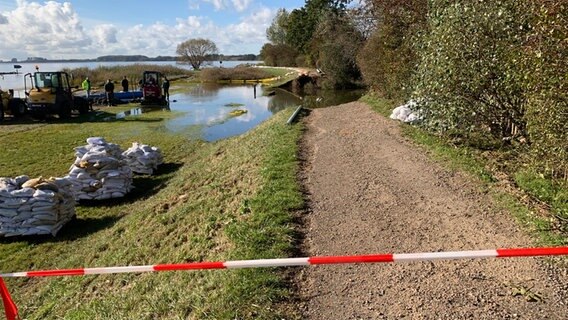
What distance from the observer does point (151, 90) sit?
29828 millimetres

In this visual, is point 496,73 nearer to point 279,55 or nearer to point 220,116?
point 220,116

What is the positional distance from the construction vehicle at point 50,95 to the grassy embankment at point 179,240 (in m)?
9.28

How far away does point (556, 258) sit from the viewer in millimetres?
4461

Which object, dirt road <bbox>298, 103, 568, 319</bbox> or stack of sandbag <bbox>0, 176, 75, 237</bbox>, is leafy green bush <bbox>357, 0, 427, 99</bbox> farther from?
stack of sandbag <bbox>0, 176, 75, 237</bbox>

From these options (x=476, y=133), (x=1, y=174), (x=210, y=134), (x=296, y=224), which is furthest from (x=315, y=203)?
(x=210, y=134)

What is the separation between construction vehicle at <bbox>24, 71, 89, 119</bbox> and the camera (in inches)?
890

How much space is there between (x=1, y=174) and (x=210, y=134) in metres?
8.47

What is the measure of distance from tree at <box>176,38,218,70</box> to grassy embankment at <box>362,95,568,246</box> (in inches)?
3526

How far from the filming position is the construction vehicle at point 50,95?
2259 centimetres

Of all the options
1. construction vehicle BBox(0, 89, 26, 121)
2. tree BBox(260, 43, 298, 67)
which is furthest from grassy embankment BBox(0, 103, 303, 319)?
tree BBox(260, 43, 298, 67)

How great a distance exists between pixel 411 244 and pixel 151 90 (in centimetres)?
2750

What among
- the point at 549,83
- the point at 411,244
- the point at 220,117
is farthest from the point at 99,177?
the point at 220,117

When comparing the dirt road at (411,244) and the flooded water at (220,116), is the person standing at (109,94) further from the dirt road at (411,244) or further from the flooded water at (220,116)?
the dirt road at (411,244)

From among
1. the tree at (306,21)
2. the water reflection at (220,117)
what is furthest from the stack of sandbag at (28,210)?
the tree at (306,21)
